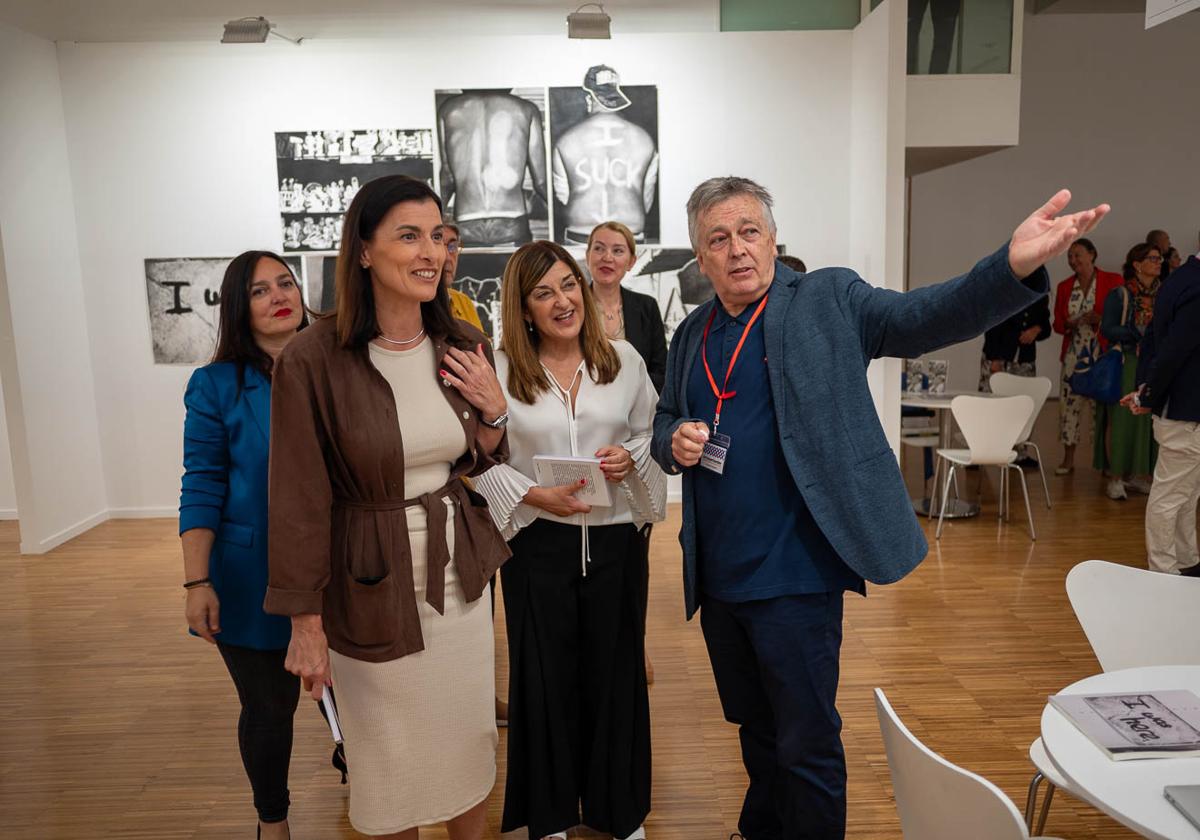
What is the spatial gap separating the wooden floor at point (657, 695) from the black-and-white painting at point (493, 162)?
301 centimetres

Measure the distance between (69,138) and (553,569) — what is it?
6.92m

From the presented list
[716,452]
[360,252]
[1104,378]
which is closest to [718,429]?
[716,452]

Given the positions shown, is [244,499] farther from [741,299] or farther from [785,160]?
[785,160]

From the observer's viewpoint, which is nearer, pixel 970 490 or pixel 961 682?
pixel 961 682

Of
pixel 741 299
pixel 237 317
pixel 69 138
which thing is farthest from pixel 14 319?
pixel 741 299

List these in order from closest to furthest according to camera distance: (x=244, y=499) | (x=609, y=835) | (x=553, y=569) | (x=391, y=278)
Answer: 1. (x=391, y=278)
2. (x=244, y=499)
3. (x=553, y=569)
4. (x=609, y=835)

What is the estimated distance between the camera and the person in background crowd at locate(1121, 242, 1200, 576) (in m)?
5.15

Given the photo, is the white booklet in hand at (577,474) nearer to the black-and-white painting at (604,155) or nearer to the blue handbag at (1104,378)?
the black-and-white painting at (604,155)

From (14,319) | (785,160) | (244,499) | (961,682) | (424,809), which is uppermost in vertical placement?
(785,160)

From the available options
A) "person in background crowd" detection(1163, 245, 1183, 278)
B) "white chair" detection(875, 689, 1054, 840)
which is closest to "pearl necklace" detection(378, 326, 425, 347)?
"white chair" detection(875, 689, 1054, 840)

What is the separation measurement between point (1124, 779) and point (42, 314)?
7820mm

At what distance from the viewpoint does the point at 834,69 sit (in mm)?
7840

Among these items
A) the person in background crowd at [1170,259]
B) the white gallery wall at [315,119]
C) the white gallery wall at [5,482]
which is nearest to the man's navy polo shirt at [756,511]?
the white gallery wall at [315,119]

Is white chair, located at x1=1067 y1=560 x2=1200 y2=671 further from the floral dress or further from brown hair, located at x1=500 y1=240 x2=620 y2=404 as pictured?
the floral dress
